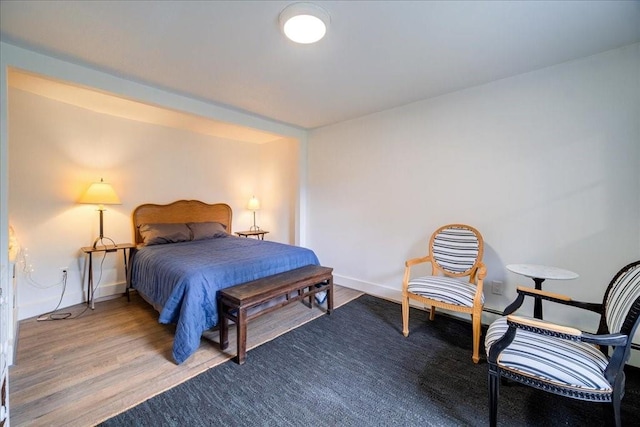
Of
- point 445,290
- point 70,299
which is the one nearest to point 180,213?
point 70,299

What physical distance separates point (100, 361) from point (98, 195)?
6.04 feet

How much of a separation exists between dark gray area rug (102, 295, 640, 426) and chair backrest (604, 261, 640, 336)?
0.47 m

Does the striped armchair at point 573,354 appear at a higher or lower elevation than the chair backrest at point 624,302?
lower

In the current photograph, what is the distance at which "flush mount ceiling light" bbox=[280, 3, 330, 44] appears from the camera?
1572 millimetres

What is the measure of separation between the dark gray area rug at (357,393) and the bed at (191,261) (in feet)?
1.58

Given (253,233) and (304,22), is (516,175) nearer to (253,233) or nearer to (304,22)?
(304,22)

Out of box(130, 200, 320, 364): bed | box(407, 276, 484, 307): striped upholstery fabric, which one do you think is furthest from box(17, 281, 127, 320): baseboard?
box(407, 276, 484, 307): striped upholstery fabric

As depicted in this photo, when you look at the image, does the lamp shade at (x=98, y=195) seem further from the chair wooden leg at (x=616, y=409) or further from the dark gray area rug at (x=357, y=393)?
the chair wooden leg at (x=616, y=409)

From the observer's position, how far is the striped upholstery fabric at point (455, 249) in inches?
102

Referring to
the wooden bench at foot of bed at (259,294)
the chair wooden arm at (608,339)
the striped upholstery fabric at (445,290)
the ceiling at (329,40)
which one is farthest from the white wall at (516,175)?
the chair wooden arm at (608,339)

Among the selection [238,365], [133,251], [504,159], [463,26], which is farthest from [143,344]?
[504,159]

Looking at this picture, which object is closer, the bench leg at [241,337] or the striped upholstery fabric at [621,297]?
the striped upholstery fabric at [621,297]

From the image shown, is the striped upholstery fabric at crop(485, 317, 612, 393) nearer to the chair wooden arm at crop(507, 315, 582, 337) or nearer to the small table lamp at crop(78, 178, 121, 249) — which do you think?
the chair wooden arm at crop(507, 315, 582, 337)

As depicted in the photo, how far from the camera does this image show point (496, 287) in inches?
102
